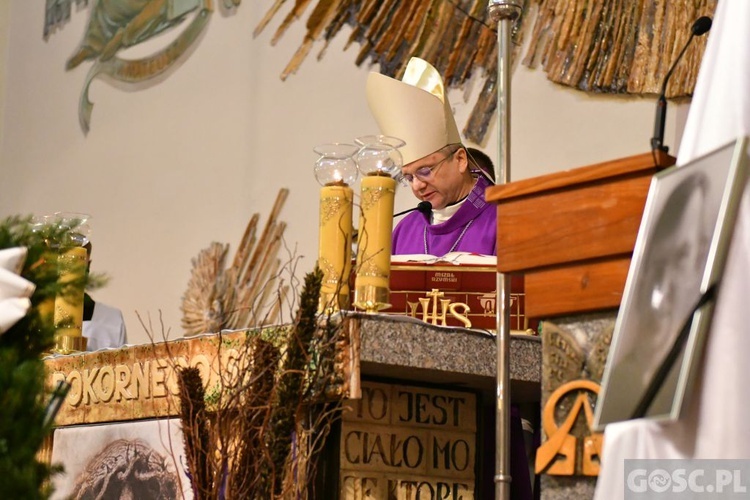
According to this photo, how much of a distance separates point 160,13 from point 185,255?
1431mm

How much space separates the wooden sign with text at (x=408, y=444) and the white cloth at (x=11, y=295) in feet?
3.37

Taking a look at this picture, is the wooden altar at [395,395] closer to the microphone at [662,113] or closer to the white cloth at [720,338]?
the microphone at [662,113]

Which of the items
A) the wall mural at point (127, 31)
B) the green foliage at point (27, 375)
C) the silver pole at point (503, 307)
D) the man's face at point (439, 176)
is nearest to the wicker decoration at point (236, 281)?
the wall mural at point (127, 31)

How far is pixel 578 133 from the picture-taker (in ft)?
15.2

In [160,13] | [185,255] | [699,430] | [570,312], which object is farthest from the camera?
[160,13]

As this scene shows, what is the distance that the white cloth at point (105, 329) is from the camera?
217 inches

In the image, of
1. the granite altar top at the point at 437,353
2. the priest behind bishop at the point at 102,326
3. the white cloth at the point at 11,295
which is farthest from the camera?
the priest behind bishop at the point at 102,326

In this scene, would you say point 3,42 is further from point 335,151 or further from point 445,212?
point 335,151

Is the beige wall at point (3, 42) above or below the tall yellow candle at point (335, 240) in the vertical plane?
above

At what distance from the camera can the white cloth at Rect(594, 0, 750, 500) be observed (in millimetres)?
1344

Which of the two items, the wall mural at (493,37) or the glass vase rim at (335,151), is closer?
the glass vase rim at (335,151)

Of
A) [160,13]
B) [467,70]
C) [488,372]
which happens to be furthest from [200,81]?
[488,372]

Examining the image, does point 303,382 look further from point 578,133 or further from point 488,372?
point 578,133

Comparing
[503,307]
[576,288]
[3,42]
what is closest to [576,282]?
[576,288]
